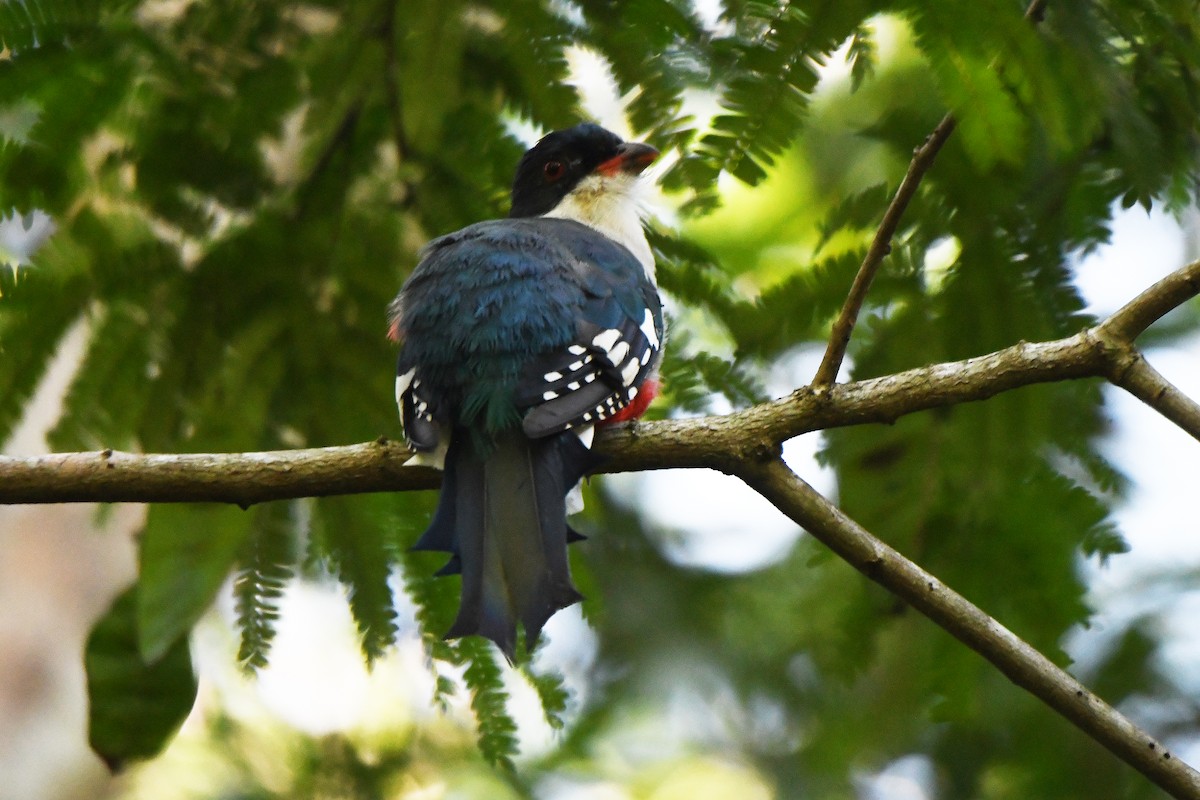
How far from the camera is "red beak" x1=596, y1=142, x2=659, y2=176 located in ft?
14.9

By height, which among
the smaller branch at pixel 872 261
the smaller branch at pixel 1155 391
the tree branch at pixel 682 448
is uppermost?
the smaller branch at pixel 872 261

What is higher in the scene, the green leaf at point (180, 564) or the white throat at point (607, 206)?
the white throat at point (607, 206)

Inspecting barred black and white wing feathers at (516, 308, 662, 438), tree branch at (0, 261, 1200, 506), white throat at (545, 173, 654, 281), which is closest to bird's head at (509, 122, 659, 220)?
white throat at (545, 173, 654, 281)

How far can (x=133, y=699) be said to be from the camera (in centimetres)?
321

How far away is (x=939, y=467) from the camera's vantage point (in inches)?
137

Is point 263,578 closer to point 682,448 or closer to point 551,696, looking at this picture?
point 551,696

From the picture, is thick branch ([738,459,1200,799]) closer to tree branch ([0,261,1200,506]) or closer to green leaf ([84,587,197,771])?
tree branch ([0,261,1200,506])

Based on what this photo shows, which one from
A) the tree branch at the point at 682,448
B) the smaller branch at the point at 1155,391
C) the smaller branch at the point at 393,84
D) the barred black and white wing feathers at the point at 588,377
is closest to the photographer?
the smaller branch at the point at 1155,391

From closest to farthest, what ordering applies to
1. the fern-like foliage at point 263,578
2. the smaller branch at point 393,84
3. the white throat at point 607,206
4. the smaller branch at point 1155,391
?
the smaller branch at point 1155,391, the fern-like foliage at point 263,578, the smaller branch at point 393,84, the white throat at point 607,206

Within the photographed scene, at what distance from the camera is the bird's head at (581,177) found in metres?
4.55

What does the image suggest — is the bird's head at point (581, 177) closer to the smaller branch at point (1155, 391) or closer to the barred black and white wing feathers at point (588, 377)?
the barred black and white wing feathers at point (588, 377)

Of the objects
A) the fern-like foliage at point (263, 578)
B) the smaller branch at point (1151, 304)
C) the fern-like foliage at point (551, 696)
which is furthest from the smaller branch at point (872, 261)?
the fern-like foliage at point (263, 578)

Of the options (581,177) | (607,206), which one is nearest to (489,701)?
(607,206)

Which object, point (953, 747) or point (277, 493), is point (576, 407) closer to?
point (277, 493)
